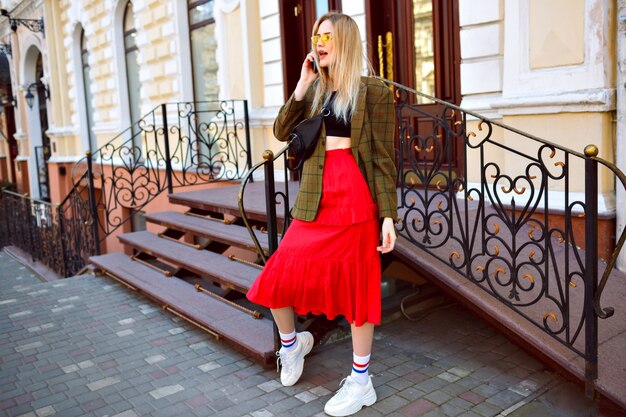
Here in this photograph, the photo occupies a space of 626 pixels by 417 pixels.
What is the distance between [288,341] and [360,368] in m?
0.51

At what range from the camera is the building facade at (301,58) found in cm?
446

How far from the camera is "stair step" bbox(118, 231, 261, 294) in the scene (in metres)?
4.97

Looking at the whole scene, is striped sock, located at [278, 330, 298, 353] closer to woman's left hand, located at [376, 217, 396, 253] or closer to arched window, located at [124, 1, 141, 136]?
woman's left hand, located at [376, 217, 396, 253]

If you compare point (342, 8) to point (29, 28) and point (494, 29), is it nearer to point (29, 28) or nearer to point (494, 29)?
point (494, 29)

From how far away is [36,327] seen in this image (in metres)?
5.23

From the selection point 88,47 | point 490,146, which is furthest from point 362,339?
point 88,47

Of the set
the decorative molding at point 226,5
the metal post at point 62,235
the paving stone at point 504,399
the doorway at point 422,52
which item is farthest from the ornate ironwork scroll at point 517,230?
the metal post at point 62,235

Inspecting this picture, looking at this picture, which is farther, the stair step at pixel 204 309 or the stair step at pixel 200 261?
the stair step at pixel 200 261

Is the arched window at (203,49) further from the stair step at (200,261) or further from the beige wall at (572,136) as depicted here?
the beige wall at (572,136)

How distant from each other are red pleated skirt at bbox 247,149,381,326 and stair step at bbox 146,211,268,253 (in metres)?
1.56

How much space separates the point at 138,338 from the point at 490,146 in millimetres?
3305

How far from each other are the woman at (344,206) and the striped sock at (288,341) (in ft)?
1.03

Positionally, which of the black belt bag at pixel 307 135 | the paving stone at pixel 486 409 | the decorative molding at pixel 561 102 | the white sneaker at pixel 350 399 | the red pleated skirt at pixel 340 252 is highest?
the decorative molding at pixel 561 102

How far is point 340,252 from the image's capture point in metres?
3.32
